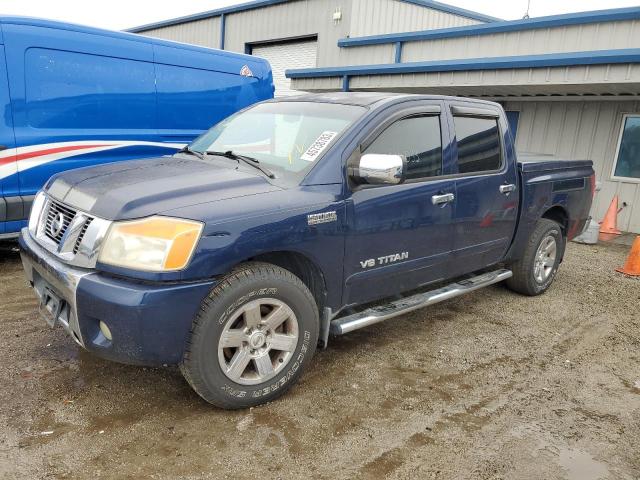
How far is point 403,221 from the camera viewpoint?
11.8 feet

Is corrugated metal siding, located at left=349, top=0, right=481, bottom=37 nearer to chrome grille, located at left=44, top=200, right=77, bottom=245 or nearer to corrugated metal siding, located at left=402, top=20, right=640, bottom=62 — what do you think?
corrugated metal siding, located at left=402, top=20, right=640, bottom=62

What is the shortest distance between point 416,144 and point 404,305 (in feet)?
3.83

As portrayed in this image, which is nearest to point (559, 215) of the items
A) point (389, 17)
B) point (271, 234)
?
point (271, 234)

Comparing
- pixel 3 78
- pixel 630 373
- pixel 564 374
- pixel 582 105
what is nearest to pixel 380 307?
pixel 564 374

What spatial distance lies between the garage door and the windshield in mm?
12568

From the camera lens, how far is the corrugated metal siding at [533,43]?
8.84m

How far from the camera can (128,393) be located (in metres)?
3.14

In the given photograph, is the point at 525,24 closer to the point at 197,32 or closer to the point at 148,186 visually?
the point at 148,186

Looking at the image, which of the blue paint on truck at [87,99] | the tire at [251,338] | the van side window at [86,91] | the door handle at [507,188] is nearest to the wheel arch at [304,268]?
the tire at [251,338]

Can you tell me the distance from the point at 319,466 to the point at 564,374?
6.92ft

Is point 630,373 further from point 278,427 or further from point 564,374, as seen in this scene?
point 278,427

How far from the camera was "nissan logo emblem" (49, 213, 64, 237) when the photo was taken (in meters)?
3.03

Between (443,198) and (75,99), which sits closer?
(443,198)

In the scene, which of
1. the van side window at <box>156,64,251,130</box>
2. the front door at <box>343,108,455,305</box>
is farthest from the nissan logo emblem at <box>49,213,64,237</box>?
the van side window at <box>156,64,251,130</box>
